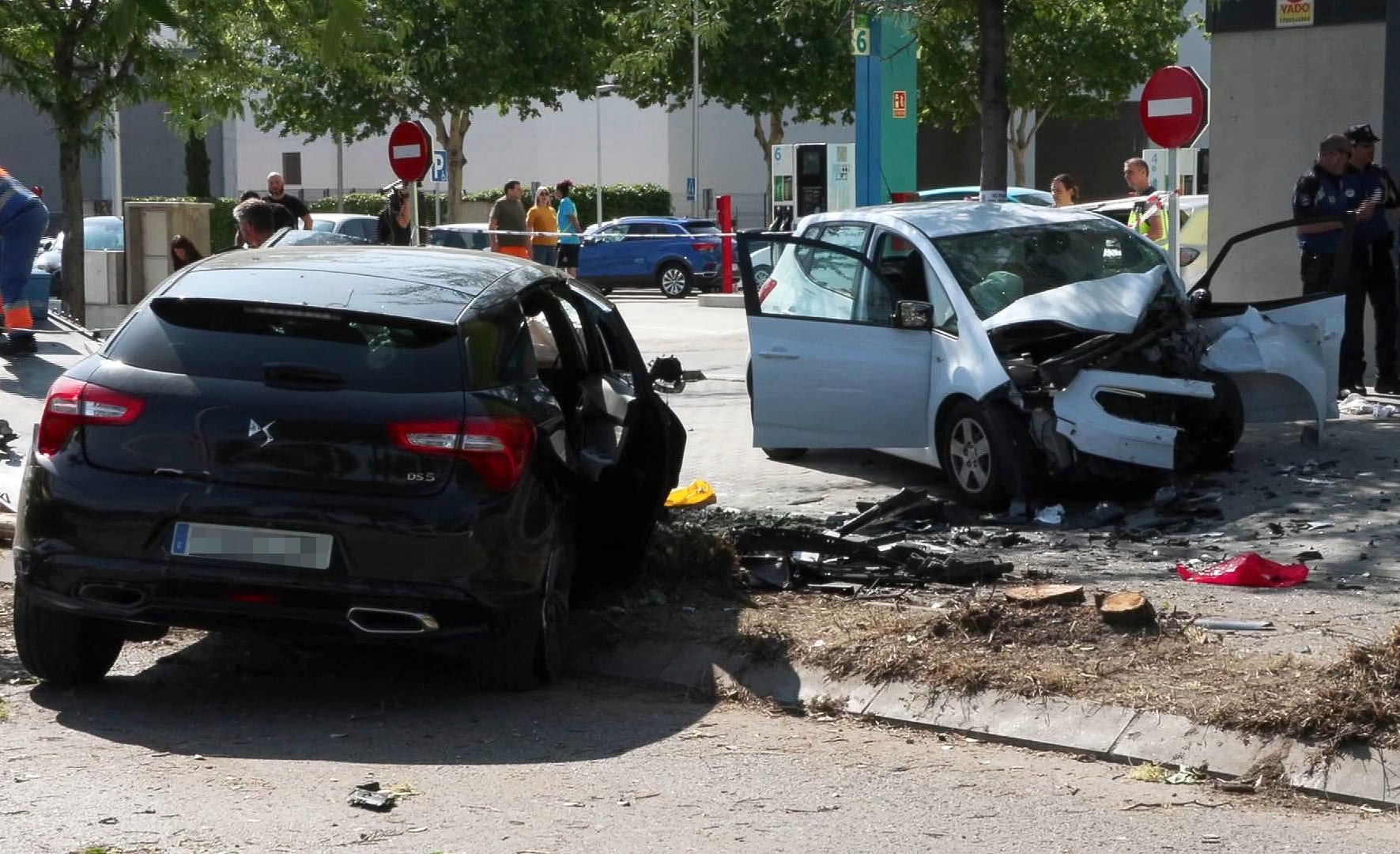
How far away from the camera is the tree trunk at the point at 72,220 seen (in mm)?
17095

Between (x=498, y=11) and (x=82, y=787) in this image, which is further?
(x=498, y=11)

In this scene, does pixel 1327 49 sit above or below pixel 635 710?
above

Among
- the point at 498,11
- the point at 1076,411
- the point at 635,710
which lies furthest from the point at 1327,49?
the point at 498,11

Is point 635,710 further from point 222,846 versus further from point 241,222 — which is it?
point 241,222

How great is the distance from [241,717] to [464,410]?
128 cm

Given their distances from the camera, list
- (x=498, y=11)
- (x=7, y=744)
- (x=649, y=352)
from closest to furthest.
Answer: (x=7, y=744)
(x=649, y=352)
(x=498, y=11)

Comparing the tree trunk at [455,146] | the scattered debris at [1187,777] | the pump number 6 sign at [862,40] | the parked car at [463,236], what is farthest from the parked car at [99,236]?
the scattered debris at [1187,777]

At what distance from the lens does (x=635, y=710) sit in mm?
6426

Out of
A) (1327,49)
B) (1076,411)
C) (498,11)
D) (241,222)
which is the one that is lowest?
(1076,411)

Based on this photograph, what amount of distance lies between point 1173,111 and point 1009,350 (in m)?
4.88

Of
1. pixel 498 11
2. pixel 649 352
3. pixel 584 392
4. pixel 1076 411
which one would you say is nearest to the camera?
pixel 584 392

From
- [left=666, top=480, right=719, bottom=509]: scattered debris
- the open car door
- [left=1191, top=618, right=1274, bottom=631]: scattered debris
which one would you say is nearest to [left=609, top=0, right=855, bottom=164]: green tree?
the open car door

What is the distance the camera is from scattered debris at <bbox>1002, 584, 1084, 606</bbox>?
689 centimetres

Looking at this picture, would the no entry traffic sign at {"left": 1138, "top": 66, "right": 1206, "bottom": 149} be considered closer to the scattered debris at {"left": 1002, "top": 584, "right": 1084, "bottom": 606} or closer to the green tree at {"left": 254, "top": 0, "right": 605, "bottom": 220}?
the scattered debris at {"left": 1002, "top": 584, "right": 1084, "bottom": 606}
